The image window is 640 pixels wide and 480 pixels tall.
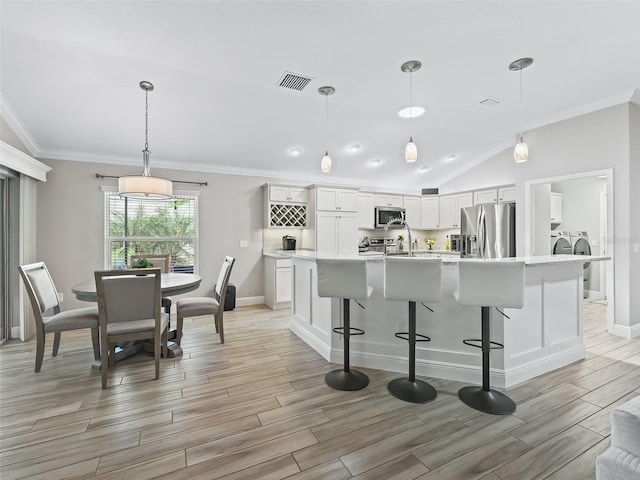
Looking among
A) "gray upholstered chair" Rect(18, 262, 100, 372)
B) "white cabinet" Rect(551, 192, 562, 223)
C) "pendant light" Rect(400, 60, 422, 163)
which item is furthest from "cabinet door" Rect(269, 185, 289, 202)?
"white cabinet" Rect(551, 192, 562, 223)

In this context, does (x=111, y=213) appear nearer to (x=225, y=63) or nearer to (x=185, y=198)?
(x=185, y=198)

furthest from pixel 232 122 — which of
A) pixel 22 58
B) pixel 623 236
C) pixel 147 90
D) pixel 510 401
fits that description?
pixel 623 236

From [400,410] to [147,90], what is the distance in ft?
12.7

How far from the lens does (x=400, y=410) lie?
6.93ft

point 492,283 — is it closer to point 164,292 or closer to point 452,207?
point 164,292

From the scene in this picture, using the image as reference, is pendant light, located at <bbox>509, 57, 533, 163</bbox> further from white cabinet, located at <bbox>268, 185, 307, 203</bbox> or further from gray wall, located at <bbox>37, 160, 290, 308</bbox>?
gray wall, located at <bbox>37, 160, 290, 308</bbox>

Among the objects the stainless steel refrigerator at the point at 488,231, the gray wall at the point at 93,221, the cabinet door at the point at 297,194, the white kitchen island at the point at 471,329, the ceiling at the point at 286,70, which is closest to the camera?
the ceiling at the point at 286,70

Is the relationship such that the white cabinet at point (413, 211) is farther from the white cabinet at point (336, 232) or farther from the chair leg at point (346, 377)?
the chair leg at point (346, 377)

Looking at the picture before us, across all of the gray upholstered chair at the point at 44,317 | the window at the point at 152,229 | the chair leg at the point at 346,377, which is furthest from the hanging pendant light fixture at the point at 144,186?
the chair leg at the point at 346,377

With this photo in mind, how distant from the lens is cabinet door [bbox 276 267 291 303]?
5062mm

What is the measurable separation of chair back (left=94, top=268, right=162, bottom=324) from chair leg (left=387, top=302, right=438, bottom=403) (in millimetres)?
2041

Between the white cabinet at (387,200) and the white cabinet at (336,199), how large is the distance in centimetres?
79

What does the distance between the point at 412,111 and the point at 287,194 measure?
2450 mm

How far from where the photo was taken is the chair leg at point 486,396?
6.86 feet
